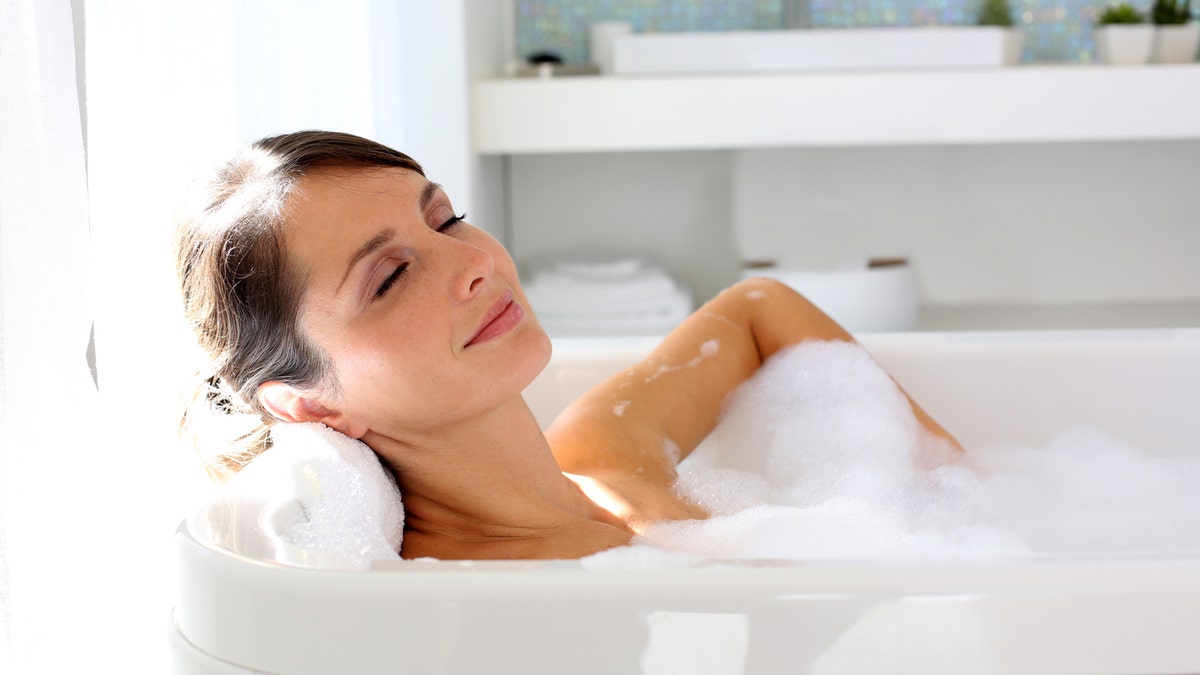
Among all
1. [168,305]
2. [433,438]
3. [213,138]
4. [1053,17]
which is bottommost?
[433,438]

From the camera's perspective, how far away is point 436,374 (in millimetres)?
1151

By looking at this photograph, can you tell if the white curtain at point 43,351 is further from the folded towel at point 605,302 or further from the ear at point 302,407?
the folded towel at point 605,302

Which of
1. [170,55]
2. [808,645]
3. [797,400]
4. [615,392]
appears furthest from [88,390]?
[797,400]

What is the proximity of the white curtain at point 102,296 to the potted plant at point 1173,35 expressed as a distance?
2.16 metres

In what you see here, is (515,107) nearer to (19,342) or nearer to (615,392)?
(615,392)

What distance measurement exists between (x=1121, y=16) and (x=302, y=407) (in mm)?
2480

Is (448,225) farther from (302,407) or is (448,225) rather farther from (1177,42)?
(1177,42)

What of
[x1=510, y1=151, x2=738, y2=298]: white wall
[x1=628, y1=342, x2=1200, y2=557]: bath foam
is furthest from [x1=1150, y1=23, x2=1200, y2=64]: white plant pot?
[x1=628, y1=342, x2=1200, y2=557]: bath foam

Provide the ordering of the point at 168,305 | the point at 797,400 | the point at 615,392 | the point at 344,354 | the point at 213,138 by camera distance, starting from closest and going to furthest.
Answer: the point at 344,354
the point at 168,305
the point at 213,138
the point at 615,392
the point at 797,400

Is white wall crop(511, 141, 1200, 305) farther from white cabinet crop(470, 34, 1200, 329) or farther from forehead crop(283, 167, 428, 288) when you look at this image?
forehead crop(283, 167, 428, 288)

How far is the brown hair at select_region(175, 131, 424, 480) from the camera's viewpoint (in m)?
1.15

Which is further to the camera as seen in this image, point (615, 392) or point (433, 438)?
point (615, 392)

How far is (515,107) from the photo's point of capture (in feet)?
9.09

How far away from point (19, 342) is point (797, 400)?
3.72 ft
